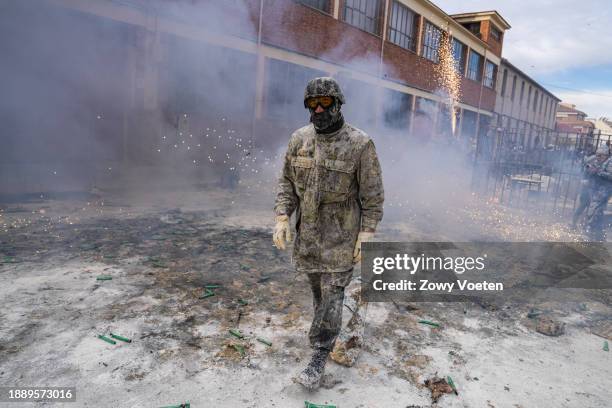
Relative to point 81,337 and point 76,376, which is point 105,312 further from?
point 76,376

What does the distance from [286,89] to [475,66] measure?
14495mm

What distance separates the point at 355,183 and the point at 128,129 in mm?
6435

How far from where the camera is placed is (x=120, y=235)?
4.93 metres

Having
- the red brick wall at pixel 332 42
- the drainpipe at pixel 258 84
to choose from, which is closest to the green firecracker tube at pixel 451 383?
the drainpipe at pixel 258 84

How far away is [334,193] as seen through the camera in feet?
7.60

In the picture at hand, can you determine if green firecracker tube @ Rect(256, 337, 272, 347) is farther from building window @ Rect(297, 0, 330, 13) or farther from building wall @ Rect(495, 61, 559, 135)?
building wall @ Rect(495, 61, 559, 135)

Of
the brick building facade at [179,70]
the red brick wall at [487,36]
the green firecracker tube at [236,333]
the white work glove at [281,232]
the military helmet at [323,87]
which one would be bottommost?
the green firecracker tube at [236,333]

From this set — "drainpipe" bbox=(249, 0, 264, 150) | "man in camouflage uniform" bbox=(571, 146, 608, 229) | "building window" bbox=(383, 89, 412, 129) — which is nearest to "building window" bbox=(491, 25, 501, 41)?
"building window" bbox=(383, 89, 412, 129)

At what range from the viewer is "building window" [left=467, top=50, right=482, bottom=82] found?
19992 mm

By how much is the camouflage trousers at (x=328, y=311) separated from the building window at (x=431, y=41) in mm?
15896

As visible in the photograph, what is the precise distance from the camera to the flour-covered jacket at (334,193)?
7.54ft

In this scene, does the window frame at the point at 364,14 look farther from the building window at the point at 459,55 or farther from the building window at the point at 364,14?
the building window at the point at 459,55

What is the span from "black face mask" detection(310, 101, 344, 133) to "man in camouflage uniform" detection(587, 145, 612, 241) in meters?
6.48

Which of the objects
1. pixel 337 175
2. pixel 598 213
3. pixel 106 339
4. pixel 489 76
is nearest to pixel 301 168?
pixel 337 175
